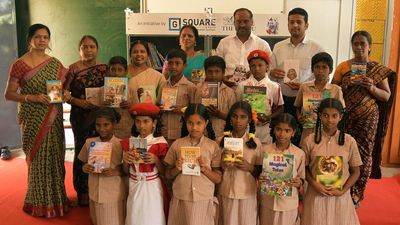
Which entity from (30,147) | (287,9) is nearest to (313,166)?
(30,147)

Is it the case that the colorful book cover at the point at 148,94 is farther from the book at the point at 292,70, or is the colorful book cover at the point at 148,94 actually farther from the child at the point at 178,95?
the book at the point at 292,70

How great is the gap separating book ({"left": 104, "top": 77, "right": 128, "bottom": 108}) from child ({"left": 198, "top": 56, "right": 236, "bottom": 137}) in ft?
1.95

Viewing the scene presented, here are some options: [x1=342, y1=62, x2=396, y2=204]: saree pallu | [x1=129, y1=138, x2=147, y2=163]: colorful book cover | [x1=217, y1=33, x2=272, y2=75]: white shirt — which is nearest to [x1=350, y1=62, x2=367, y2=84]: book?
[x1=342, y1=62, x2=396, y2=204]: saree pallu

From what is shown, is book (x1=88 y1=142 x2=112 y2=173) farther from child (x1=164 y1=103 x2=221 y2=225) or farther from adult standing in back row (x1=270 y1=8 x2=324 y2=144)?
adult standing in back row (x1=270 y1=8 x2=324 y2=144)

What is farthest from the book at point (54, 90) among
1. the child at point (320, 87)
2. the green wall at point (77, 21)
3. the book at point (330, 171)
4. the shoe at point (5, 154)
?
the shoe at point (5, 154)

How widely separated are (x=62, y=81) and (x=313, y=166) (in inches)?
82.6

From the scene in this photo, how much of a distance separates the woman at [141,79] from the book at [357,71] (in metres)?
1.53

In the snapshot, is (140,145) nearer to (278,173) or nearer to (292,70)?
(278,173)

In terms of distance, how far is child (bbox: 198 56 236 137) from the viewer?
2893 millimetres

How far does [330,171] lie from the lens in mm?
2438

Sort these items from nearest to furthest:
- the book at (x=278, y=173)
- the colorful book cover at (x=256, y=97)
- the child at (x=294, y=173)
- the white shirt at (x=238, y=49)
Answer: the book at (x=278, y=173) → the child at (x=294, y=173) → the colorful book cover at (x=256, y=97) → the white shirt at (x=238, y=49)

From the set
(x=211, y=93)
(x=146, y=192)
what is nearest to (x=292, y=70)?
(x=211, y=93)

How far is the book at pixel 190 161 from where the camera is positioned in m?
2.37

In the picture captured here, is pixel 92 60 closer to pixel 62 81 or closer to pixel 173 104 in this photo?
pixel 62 81
